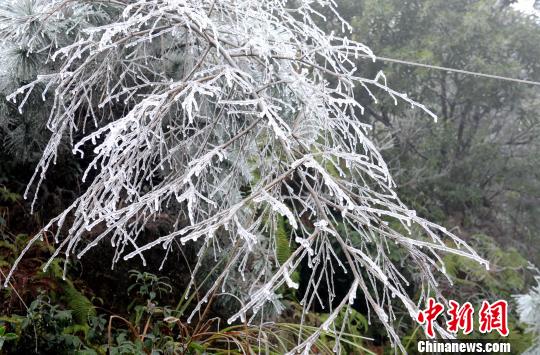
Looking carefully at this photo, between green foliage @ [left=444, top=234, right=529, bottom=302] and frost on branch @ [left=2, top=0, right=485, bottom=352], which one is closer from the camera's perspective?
frost on branch @ [left=2, top=0, right=485, bottom=352]

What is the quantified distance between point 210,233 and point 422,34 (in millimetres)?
6104

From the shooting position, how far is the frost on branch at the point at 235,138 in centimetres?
117

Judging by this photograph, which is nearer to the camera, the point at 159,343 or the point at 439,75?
the point at 159,343

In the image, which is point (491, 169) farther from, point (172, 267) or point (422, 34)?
point (172, 267)

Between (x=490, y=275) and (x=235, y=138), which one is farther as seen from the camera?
(x=490, y=275)

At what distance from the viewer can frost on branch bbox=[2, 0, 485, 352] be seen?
1.17 m

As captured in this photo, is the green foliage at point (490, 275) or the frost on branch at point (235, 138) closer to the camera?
the frost on branch at point (235, 138)

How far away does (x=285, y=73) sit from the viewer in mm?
1887

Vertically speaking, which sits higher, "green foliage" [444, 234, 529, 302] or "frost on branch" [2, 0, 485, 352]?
"frost on branch" [2, 0, 485, 352]

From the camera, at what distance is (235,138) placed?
141 centimetres

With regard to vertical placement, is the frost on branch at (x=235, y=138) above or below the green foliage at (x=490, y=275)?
above

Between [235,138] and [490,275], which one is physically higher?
[235,138]

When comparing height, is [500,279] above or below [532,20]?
below

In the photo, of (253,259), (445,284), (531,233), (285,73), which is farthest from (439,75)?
(285,73)
